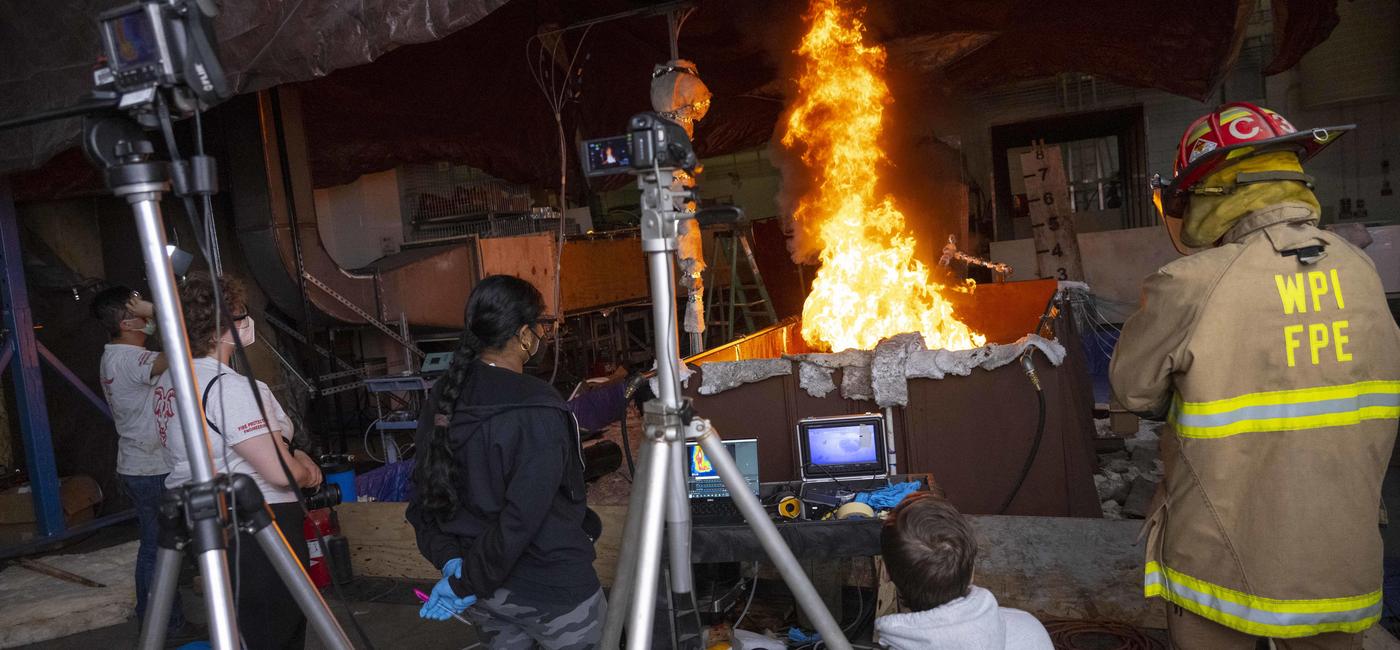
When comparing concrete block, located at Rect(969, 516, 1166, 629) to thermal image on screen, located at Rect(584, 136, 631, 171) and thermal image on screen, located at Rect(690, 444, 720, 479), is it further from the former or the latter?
thermal image on screen, located at Rect(584, 136, 631, 171)

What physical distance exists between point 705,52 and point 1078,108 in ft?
24.5

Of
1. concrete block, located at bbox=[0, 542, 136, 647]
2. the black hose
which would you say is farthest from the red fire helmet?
concrete block, located at bbox=[0, 542, 136, 647]

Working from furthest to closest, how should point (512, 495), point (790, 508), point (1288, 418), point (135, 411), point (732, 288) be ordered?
point (732, 288), point (135, 411), point (790, 508), point (512, 495), point (1288, 418)

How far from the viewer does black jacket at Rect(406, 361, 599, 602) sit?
97.0 inches

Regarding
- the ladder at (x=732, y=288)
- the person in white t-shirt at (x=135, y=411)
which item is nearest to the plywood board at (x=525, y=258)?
the ladder at (x=732, y=288)

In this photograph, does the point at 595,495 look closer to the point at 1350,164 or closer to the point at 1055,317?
the point at 1055,317

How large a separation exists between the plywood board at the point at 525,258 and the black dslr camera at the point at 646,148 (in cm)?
609

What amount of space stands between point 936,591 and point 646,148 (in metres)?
1.30

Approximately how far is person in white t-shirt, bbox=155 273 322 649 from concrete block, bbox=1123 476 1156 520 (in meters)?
4.83

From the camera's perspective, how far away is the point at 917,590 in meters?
Answer: 2.17

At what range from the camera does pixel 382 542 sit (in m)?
5.27

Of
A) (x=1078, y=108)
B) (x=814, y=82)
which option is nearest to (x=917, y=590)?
(x=814, y=82)

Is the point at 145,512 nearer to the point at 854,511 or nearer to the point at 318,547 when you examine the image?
the point at 318,547

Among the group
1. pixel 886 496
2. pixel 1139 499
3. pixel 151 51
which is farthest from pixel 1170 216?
pixel 1139 499
